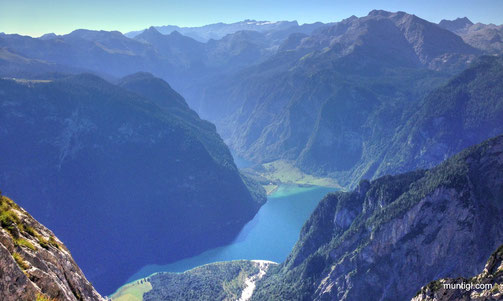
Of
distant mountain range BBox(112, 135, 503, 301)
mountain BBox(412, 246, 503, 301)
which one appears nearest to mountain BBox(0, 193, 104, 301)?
mountain BBox(412, 246, 503, 301)

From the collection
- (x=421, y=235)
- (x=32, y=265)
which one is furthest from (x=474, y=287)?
(x=421, y=235)

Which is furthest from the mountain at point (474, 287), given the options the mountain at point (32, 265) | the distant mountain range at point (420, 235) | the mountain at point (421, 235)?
the mountain at point (421, 235)

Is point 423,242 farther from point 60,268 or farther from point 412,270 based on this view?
point 60,268

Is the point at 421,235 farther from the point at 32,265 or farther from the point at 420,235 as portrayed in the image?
the point at 32,265

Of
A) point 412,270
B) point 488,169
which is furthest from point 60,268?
point 488,169

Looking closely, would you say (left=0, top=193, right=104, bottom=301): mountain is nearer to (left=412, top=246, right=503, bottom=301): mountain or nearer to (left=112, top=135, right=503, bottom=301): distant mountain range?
(left=412, top=246, right=503, bottom=301): mountain
